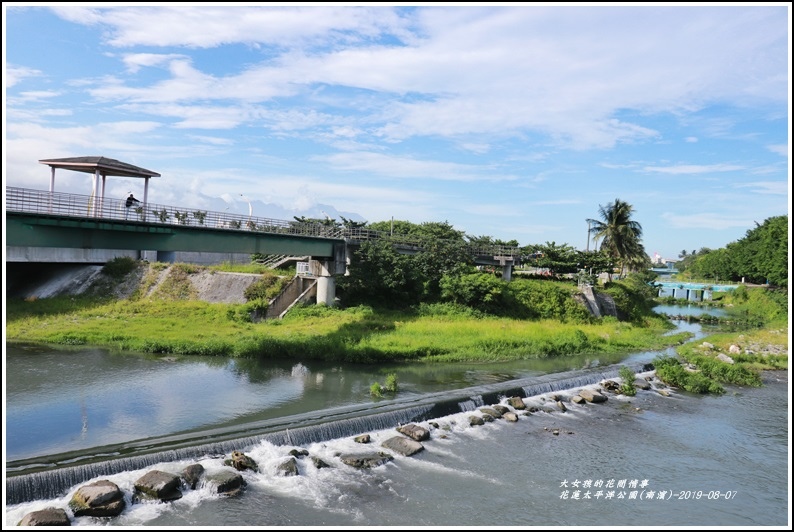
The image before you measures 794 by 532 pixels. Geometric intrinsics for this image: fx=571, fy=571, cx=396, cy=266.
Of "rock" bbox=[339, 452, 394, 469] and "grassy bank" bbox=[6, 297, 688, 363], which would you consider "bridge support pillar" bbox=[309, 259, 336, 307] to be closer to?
"grassy bank" bbox=[6, 297, 688, 363]

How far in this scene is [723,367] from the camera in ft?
86.3

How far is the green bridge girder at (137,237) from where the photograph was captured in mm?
19203

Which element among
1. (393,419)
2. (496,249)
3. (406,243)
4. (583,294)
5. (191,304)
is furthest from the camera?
(496,249)

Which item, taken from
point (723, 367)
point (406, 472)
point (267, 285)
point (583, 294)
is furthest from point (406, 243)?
point (406, 472)

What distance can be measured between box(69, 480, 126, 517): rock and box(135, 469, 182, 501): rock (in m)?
0.45

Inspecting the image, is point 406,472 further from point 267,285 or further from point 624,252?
point 624,252

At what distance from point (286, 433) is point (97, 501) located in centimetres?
492

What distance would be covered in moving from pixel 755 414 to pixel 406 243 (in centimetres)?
2325

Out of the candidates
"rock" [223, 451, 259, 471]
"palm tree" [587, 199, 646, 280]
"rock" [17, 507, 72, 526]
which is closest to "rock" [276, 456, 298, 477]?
"rock" [223, 451, 259, 471]

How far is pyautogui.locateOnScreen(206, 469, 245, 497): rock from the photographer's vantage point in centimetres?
1248

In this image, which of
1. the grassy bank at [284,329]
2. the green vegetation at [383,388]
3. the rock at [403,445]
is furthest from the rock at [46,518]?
the grassy bank at [284,329]

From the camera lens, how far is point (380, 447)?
15.6 meters

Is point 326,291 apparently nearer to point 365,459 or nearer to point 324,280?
point 324,280

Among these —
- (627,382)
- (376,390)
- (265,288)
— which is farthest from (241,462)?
(265,288)
